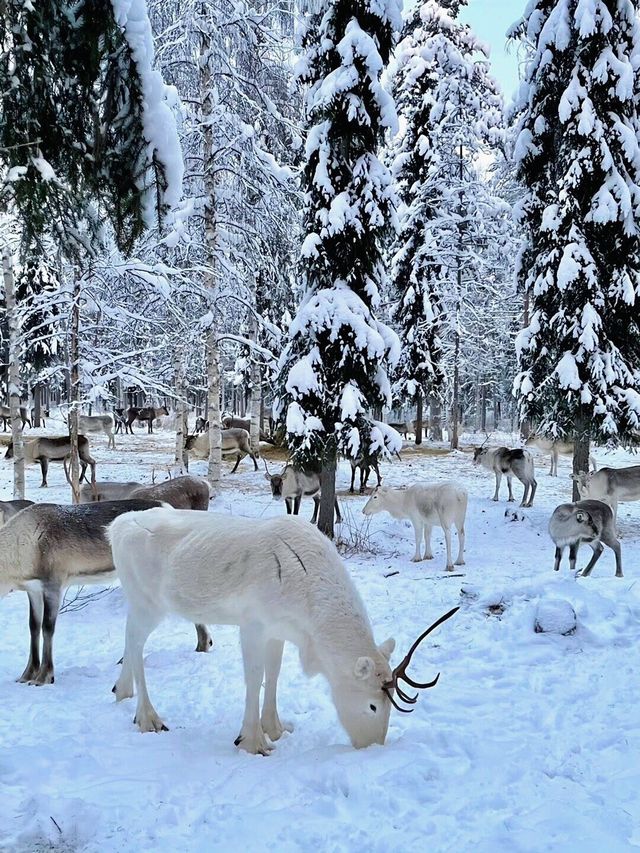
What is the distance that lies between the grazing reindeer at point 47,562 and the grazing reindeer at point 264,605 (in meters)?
1.25

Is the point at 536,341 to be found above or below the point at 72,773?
above

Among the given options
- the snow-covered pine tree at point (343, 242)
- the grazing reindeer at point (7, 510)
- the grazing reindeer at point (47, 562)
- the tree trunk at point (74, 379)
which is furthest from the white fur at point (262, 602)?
the tree trunk at point (74, 379)

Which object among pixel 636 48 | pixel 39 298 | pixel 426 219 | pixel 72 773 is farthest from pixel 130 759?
pixel 426 219

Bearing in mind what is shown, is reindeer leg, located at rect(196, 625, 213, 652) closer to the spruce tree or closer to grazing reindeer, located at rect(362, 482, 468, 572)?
the spruce tree

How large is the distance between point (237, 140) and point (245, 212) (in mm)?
1705

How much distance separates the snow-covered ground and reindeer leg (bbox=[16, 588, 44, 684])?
0.29m

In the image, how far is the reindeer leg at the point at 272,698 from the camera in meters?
4.34

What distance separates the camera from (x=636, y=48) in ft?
42.3

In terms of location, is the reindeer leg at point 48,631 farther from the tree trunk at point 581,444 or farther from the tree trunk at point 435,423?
the tree trunk at point 435,423

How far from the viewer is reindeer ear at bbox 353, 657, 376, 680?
149 inches

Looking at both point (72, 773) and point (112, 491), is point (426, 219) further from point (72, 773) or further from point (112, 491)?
point (72, 773)

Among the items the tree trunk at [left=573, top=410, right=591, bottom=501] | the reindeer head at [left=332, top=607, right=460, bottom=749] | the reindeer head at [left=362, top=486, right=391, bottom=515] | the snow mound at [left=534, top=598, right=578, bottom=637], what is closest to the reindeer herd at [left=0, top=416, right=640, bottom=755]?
the reindeer head at [left=332, top=607, right=460, bottom=749]

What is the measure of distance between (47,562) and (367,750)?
3764 millimetres

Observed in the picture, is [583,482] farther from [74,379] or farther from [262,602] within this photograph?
[74,379]
